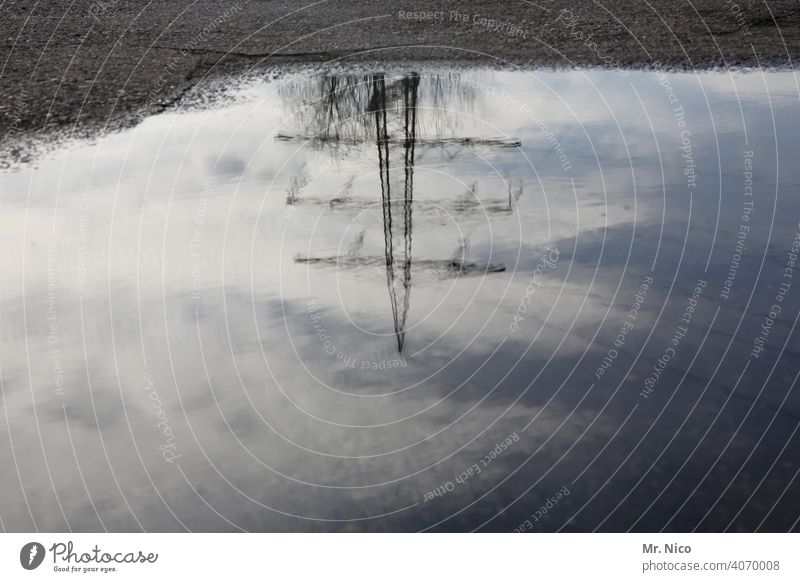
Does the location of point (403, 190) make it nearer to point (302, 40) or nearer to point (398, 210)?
point (398, 210)

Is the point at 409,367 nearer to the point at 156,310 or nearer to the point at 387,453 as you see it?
the point at 387,453

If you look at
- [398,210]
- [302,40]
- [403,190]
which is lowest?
[398,210]

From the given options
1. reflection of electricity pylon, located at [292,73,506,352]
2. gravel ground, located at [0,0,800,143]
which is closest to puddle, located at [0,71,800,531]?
reflection of electricity pylon, located at [292,73,506,352]

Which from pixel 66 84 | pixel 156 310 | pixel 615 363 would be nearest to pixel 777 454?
pixel 615 363

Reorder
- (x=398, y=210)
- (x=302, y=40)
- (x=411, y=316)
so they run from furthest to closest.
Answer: (x=302, y=40)
(x=398, y=210)
(x=411, y=316)

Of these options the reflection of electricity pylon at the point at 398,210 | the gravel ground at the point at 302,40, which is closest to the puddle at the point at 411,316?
the reflection of electricity pylon at the point at 398,210

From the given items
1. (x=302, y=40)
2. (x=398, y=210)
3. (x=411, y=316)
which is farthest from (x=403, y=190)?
(x=302, y=40)

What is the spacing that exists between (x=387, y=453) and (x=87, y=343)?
83.9 inches

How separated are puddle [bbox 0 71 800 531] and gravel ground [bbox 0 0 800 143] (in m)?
1.01

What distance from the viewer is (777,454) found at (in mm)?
4500

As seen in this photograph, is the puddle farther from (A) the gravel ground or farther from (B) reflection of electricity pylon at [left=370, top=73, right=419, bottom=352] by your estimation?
(A) the gravel ground

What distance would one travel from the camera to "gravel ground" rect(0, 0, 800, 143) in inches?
351

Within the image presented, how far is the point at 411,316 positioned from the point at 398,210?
4.47 ft

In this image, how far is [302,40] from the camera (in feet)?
34.5
